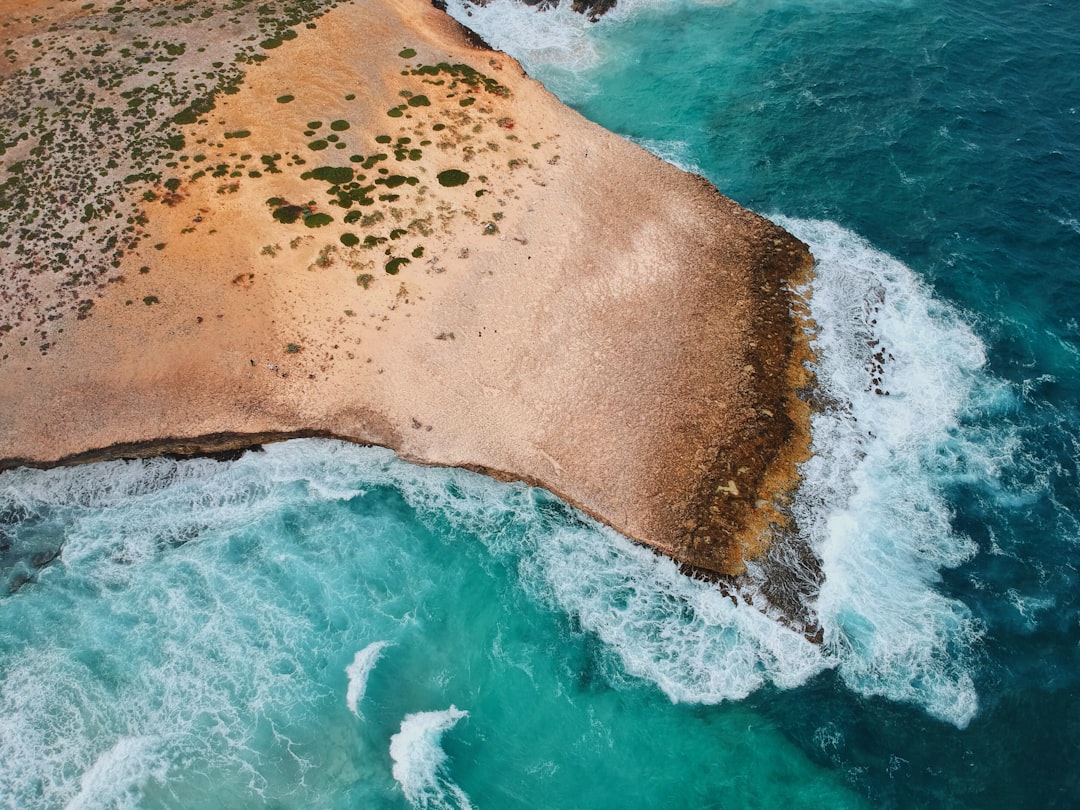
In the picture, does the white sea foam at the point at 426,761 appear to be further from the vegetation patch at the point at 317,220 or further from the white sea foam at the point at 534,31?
the white sea foam at the point at 534,31

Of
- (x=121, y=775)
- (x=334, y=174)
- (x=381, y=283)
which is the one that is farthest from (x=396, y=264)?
(x=121, y=775)

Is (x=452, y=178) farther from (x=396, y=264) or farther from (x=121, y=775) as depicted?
(x=121, y=775)

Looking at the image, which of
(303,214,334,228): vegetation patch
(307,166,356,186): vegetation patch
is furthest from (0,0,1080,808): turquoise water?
(307,166,356,186): vegetation patch

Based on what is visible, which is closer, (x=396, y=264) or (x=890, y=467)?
(x=890, y=467)

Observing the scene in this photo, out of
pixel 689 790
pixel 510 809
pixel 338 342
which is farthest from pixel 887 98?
pixel 510 809

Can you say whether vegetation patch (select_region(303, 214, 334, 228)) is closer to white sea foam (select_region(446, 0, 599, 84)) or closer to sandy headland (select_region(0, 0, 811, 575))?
sandy headland (select_region(0, 0, 811, 575))

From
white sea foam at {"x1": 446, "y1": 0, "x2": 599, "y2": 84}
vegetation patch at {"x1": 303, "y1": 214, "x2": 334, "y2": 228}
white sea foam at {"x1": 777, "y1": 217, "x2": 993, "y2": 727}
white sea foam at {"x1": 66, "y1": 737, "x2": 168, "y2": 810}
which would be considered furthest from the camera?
white sea foam at {"x1": 446, "y1": 0, "x2": 599, "y2": 84}
